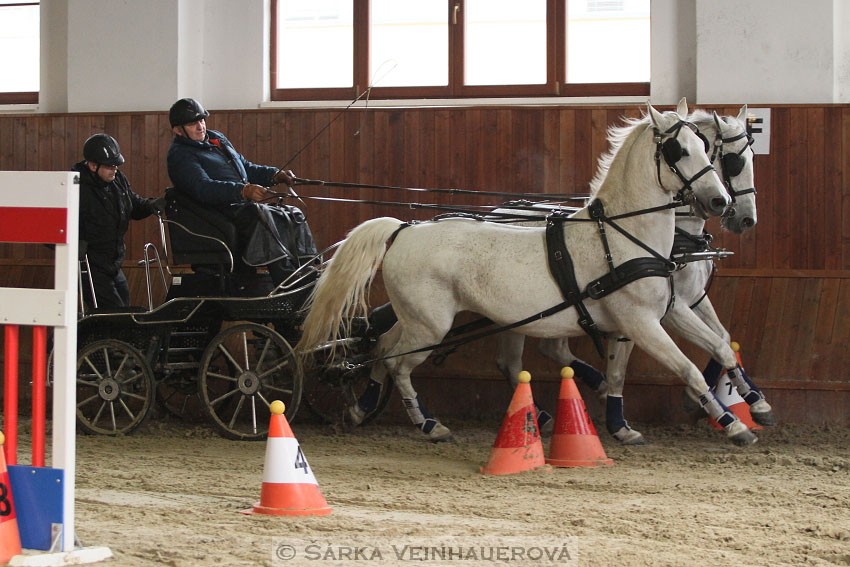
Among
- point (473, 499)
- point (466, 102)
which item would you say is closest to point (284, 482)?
point (473, 499)

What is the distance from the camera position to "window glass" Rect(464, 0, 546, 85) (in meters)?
7.70

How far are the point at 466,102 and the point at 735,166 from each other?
262cm

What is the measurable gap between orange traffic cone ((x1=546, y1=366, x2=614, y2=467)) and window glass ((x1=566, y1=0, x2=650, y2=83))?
132 inches

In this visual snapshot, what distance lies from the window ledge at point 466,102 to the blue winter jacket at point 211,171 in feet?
4.77

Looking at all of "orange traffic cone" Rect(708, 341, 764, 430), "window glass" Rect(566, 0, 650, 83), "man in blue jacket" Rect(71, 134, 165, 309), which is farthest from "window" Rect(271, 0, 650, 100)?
"orange traffic cone" Rect(708, 341, 764, 430)

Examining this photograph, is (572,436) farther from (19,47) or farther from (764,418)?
(19,47)

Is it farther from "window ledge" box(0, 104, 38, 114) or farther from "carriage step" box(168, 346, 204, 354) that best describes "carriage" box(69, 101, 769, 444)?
"window ledge" box(0, 104, 38, 114)

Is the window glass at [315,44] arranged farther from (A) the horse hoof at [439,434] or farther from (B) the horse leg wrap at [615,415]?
(B) the horse leg wrap at [615,415]

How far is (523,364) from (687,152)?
245 cm

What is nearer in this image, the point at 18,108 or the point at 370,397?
Answer: the point at 370,397

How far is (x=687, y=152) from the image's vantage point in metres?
5.20

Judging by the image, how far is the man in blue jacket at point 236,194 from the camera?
589 cm

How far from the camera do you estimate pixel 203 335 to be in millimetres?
6406

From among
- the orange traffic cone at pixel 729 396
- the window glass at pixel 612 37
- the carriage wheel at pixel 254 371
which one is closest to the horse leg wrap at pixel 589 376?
the orange traffic cone at pixel 729 396
